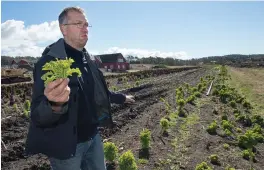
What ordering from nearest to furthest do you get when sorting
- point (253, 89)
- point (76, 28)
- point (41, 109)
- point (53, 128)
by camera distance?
point (41, 109), point (53, 128), point (76, 28), point (253, 89)

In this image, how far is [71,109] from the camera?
268 cm

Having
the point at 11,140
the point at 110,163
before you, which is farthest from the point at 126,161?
the point at 11,140

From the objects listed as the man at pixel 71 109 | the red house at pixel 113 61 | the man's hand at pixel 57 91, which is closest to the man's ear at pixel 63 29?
the man at pixel 71 109

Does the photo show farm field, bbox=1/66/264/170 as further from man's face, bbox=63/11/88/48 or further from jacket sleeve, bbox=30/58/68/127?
jacket sleeve, bbox=30/58/68/127

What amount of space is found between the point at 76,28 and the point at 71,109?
0.76 meters

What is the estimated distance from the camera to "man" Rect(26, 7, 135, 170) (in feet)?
7.70

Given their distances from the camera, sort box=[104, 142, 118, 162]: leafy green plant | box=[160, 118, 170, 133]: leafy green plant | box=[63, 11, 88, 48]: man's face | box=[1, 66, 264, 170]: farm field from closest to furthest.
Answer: box=[63, 11, 88, 48]: man's face
box=[104, 142, 118, 162]: leafy green plant
box=[1, 66, 264, 170]: farm field
box=[160, 118, 170, 133]: leafy green plant

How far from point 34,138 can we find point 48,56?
0.67 metres

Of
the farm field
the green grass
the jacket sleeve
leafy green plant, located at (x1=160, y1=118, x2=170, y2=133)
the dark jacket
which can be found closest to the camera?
the jacket sleeve

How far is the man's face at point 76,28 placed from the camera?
2986 mm

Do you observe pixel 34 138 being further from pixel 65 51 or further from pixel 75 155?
pixel 65 51

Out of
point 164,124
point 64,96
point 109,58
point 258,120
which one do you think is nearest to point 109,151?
point 164,124

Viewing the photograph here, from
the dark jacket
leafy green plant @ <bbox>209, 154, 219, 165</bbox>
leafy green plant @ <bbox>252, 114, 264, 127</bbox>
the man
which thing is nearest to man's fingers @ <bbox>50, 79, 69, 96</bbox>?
the man

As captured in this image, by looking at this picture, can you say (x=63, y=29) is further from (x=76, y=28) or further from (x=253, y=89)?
(x=253, y=89)
